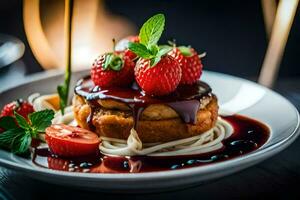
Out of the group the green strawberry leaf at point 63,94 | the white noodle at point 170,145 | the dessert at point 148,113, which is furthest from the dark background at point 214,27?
the dessert at point 148,113

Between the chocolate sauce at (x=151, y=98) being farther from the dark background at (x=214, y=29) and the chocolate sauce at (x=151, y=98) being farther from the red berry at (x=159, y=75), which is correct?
the dark background at (x=214, y=29)

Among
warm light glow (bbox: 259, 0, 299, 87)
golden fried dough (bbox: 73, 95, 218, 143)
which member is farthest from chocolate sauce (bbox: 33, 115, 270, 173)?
warm light glow (bbox: 259, 0, 299, 87)

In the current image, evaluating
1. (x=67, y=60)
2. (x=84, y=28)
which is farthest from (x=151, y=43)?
(x=84, y=28)

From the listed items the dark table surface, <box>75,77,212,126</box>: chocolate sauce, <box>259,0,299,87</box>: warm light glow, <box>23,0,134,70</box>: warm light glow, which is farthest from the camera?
<box>23,0,134,70</box>: warm light glow

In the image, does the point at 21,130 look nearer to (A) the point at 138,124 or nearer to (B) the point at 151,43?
(A) the point at 138,124

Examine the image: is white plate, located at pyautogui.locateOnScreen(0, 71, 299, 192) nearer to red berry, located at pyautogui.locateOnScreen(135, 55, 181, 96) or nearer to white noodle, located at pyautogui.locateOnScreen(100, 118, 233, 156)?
white noodle, located at pyautogui.locateOnScreen(100, 118, 233, 156)


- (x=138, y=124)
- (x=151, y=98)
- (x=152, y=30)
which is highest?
(x=152, y=30)
